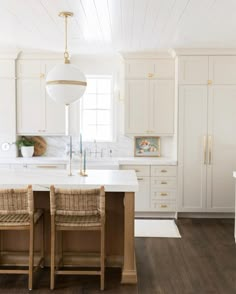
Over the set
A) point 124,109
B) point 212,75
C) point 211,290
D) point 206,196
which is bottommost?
point 211,290

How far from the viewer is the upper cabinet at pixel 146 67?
5.98 metres

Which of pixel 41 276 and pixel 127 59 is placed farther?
pixel 127 59

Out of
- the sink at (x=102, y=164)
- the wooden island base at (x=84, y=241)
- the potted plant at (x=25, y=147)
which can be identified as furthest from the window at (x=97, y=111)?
the wooden island base at (x=84, y=241)

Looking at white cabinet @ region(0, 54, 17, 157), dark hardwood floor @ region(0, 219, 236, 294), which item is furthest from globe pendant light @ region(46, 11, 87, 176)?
white cabinet @ region(0, 54, 17, 157)

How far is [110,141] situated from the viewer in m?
6.47

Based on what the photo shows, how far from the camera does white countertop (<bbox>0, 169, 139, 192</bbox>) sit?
3.44 metres

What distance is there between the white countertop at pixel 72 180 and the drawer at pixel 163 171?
1685 millimetres

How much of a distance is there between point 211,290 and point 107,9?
2874 mm

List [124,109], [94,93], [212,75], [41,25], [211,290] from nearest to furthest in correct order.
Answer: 1. [211,290]
2. [41,25]
3. [212,75]
4. [124,109]
5. [94,93]

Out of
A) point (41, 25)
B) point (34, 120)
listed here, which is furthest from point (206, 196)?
point (41, 25)

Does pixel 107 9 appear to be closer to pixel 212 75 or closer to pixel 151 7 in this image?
pixel 151 7

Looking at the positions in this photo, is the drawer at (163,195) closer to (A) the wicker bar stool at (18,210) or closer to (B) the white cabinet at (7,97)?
(B) the white cabinet at (7,97)

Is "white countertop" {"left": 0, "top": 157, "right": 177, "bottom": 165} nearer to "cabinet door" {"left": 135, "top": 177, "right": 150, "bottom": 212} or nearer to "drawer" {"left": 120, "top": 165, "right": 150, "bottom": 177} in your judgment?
"drawer" {"left": 120, "top": 165, "right": 150, "bottom": 177}

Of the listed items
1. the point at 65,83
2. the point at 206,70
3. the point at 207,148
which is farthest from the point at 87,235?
the point at 206,70
